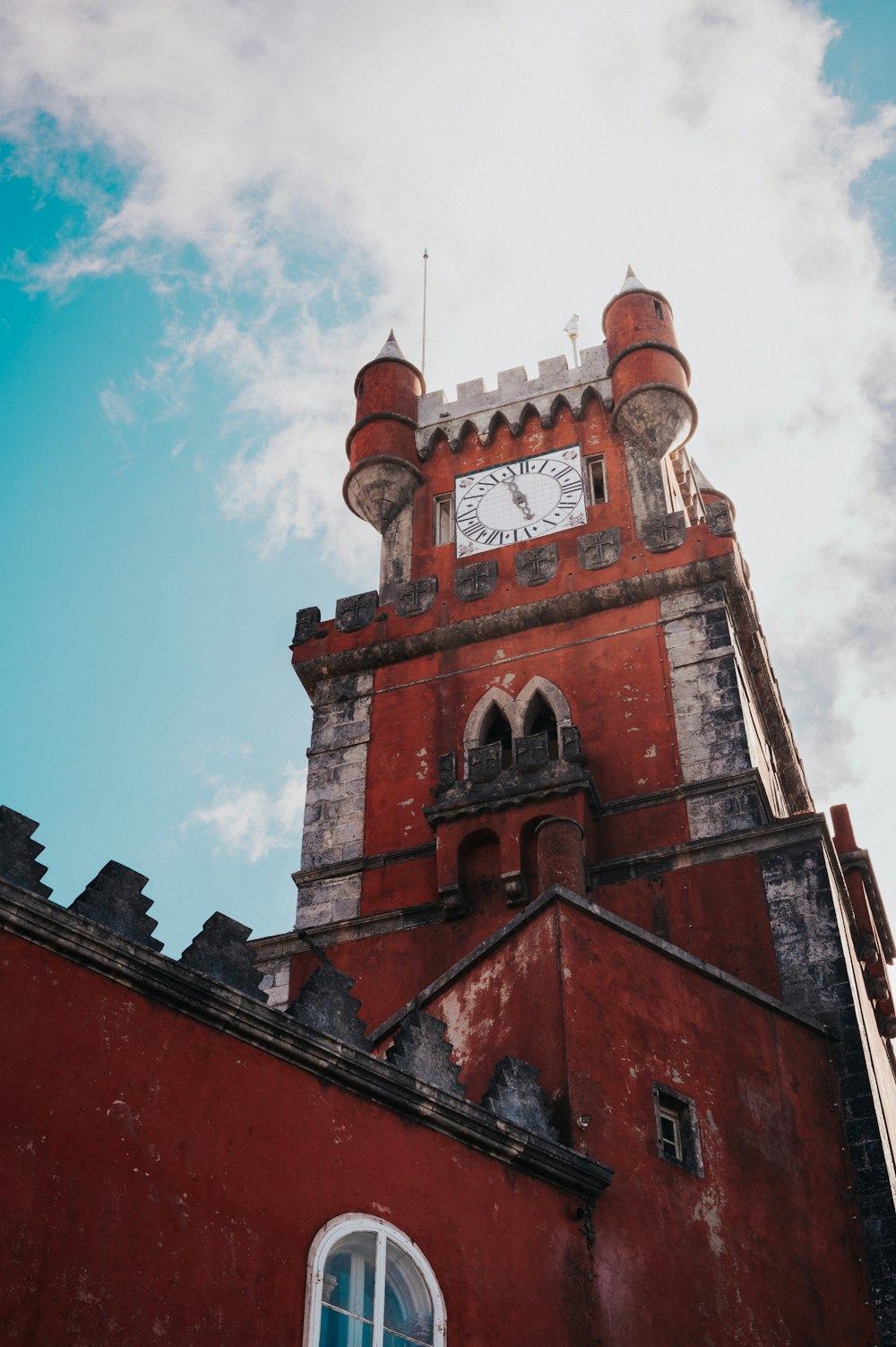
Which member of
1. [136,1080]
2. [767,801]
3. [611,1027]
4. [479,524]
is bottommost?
[136,1080]

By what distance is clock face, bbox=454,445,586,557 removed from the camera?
25125 mm

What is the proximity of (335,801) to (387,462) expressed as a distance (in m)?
7.07

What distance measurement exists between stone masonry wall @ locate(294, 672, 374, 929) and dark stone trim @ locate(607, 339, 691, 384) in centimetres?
744

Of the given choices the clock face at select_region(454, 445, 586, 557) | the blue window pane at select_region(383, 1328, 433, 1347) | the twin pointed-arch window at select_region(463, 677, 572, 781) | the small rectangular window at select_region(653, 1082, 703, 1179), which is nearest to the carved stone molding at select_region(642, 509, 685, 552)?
the clock face at select_region(454, 445, 586, 557)

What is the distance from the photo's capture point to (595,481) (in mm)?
25625

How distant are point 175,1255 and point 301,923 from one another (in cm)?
1145

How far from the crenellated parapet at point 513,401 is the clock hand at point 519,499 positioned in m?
1.34

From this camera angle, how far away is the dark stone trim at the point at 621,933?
14531 millimetres

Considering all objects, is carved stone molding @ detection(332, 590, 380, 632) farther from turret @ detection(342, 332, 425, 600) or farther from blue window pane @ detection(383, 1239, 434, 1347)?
blue window pane @ detection(383, 1239, 434, 1347)

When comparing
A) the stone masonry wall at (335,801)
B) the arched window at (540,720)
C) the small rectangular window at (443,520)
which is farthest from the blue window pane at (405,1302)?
the small rectangular window at (443,520)

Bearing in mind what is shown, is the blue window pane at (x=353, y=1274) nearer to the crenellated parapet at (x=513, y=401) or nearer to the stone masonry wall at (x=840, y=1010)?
the stone masonry wall at (x=840, y=1010)

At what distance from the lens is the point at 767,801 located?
2048 centimetres

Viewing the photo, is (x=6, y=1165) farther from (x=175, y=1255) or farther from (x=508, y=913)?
(x=508, y=913)

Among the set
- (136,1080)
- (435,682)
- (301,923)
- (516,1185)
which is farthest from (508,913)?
(136,1080)
